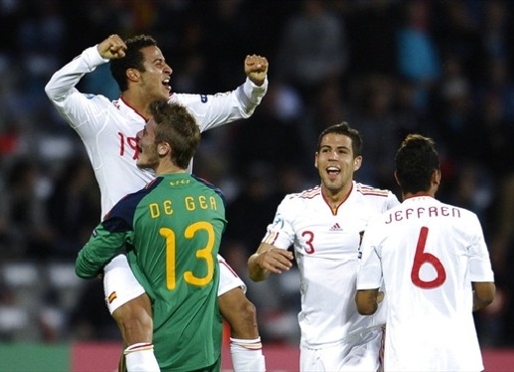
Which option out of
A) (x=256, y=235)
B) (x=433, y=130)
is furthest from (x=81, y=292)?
(x=433, y=130)

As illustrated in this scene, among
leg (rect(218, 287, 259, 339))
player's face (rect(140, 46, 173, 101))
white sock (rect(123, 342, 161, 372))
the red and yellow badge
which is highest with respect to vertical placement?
player's face (rect(140, 46, 173, 101))

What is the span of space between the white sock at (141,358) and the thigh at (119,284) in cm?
26

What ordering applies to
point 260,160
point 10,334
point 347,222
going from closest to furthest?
point 347,222 < point 10,334 < point 260,160

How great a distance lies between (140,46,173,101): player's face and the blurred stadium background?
402 centimetres

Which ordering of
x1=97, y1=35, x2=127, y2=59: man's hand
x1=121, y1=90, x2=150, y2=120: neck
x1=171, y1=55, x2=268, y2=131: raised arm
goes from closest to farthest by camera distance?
1. x1=97, y1=35, x2=127, y2=59: man's hand
2. x1=121, y1=90, x2=150, y2=120: neck
3. x1=171, y1=55, x2=268, y2=131: raised arm

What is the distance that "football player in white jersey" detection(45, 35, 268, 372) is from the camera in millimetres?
6660

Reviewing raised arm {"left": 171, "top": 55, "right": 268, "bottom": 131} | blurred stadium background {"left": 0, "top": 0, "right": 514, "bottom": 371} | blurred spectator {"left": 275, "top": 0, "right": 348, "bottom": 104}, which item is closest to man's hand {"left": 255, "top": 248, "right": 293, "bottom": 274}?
raised arm {"left": 171, "top": 55, "right": 268, "bottom": 131}

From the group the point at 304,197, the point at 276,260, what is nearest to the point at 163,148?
the point at 276,260

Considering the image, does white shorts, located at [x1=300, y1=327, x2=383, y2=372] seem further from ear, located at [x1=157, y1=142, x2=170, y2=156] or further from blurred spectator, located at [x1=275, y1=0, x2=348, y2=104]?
blurred spectator, located at [x1=275, y1=0, x2=348, y2=104]

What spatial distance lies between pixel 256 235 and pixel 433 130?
2.65 m

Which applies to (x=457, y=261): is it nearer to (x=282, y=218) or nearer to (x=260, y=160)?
(x=282, y=218)

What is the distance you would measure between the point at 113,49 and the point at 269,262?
4.61ft

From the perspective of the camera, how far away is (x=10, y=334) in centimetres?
1127

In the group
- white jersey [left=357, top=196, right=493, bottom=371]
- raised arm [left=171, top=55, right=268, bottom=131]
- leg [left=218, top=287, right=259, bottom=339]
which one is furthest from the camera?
raised arm [left=171, top=55, right=268, bottom=131]
